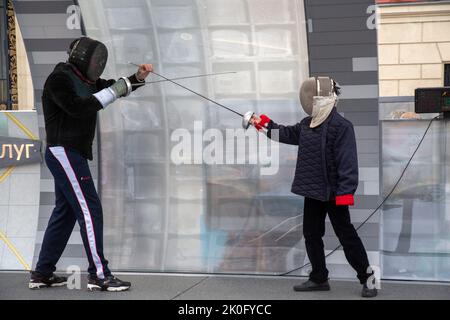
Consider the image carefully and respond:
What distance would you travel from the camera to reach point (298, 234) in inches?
242

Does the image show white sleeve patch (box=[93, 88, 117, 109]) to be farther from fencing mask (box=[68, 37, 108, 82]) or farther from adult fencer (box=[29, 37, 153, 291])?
fencing mask (box=[68, 37, 108, 82])

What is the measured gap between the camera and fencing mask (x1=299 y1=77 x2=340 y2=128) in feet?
17.7

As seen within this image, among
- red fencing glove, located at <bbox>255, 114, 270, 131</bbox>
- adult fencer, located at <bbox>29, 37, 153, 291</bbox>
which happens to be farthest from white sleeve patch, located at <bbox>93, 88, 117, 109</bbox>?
red fencing glove, located at <bbox>255, 114, 270, 131</bbox>

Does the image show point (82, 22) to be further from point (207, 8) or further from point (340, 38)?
point (340, 38)

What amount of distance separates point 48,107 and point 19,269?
5.32 ft

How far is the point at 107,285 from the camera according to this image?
554 centimetres

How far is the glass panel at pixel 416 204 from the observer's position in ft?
19.5

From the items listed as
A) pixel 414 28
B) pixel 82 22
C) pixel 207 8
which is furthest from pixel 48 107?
pixel 414 28

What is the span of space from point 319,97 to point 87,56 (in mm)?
1569

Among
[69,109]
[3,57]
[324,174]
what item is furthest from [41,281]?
[3,57]

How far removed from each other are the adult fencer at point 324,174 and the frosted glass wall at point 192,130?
1.93ft

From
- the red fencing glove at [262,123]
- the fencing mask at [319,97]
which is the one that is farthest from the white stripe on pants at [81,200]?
the fencing mask at [319,97]

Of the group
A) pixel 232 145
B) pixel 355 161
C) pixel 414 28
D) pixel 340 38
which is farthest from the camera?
pixel 414 28

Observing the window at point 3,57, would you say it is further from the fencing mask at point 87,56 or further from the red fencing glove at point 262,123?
the red fencing glove at point 262,123
